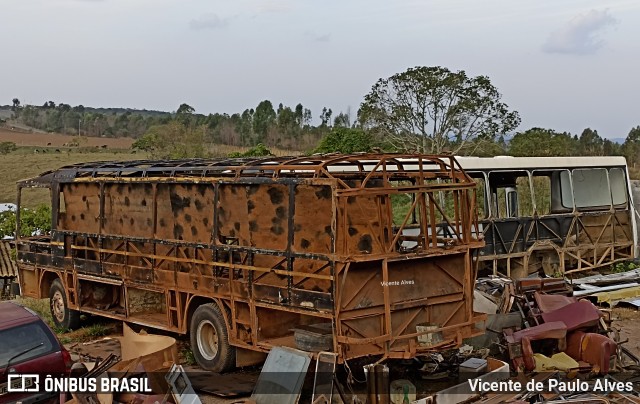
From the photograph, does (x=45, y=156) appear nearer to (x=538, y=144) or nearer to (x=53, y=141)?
(x=53, y=141)

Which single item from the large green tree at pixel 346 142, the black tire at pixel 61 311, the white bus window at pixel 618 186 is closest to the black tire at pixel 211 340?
the black tire at pixel 61 311

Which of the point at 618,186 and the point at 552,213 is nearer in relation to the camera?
the point at 552,213

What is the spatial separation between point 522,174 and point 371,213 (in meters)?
8.29

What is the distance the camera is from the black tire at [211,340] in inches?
369

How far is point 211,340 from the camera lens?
32.2 feet

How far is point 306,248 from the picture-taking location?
8852mm

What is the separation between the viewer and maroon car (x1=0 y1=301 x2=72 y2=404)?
7.28m

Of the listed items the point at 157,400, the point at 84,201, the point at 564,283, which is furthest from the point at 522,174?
the point at 157,400

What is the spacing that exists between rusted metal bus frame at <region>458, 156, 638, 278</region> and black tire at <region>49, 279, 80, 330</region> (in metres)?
8.03

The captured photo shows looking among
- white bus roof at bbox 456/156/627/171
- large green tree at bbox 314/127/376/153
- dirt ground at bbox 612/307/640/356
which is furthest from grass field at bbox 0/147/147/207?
dirt ground at bbox 612/307/640/356

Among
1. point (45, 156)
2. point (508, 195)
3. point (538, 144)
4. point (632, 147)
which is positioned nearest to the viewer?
point (508, 195)

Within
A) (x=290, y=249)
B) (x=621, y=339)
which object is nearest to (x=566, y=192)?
(x=621, y=339)

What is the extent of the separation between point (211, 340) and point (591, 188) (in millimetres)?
11217

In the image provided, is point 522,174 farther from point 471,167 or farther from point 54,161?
point 54,161
